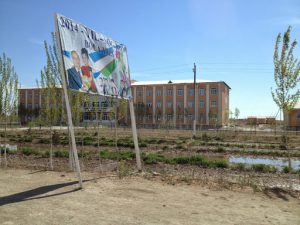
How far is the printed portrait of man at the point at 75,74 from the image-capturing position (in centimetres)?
769

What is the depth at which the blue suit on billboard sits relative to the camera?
7.68 metres

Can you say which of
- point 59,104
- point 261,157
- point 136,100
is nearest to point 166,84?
point 136,100

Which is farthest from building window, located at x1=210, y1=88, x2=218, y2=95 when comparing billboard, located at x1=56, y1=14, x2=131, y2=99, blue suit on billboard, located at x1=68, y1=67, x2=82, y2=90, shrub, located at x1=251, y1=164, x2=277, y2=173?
blue suit on billboard, located at x1=68, y1=67, x2=82, y2=90

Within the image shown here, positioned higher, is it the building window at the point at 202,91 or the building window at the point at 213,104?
the building window at the point at 202,91

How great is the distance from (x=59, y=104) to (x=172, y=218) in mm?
7214

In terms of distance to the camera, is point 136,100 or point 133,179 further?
point 136,100

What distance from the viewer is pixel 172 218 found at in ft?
17.8

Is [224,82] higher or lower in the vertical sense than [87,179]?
higher

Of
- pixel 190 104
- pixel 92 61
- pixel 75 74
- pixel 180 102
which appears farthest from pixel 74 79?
pixel 180 102

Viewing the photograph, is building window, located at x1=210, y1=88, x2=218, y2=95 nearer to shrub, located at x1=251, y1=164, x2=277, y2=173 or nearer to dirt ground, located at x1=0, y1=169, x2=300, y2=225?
shrub, located at x1=251, y1=164, x2=277, y2=173

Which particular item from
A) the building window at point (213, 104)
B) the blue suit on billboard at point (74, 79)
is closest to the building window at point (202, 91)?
the building window at point (213, 104)

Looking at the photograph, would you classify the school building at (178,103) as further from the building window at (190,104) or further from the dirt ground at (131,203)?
the dirt ground at (131,203)

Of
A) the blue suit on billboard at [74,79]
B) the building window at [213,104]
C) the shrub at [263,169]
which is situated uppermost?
the building window at [213,104]

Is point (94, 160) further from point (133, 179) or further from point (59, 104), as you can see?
point (133, 179)
